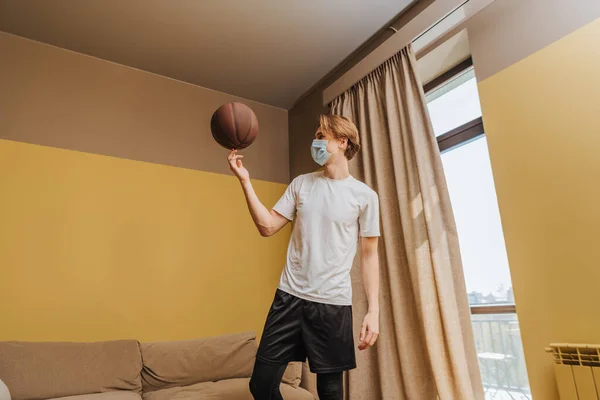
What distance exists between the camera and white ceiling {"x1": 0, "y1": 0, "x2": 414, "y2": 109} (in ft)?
8.94

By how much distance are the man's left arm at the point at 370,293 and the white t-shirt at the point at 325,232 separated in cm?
6

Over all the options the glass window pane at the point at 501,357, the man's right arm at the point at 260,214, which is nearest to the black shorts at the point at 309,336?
the man's right arm at the point at 260,214

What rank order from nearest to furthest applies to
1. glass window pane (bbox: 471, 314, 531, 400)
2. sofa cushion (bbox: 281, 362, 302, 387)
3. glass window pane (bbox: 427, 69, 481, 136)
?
glass window pane (bbox: 471, 314, 531, 400) → sofa cushion (bbox: 281, 362, 302, 387) → glass window pane (bbox: 427, 69, 481, 136)

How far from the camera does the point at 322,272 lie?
1624mm

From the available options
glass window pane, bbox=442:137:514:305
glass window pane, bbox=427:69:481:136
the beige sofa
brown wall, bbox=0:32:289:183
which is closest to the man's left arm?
the beige sofa

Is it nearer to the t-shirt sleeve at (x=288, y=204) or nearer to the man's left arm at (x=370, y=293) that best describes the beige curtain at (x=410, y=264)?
the man's left arm at (x=370, y=293)

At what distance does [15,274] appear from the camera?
99.0 inches

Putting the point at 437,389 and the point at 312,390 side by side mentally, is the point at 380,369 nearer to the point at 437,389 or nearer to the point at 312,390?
the point at 437,389

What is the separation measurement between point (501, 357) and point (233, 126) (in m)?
1.98

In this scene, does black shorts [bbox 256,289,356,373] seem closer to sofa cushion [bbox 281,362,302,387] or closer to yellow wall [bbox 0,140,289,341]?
sofa cushion [bbox 281,362,302,387]

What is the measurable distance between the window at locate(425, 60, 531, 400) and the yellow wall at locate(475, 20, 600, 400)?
0.40 m

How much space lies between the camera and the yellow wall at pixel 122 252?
2.57 metres

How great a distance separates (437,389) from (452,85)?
198cm

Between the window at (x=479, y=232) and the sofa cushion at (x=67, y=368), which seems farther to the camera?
the window at (x=479, y=232)
